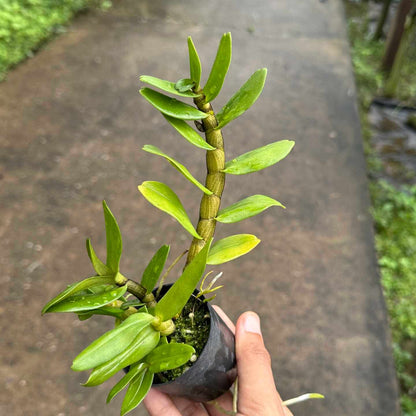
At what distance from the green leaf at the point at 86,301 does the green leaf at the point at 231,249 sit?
180 mm

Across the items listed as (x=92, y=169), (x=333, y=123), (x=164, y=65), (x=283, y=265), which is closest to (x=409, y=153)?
(x=333, y=123)

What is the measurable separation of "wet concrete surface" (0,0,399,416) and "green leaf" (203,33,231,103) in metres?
1.05

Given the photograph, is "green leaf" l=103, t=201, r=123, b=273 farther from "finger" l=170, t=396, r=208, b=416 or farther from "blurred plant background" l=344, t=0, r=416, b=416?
"blurred plant background" l=344, t=0, r=416, b=416

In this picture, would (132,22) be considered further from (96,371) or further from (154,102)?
(96,371)

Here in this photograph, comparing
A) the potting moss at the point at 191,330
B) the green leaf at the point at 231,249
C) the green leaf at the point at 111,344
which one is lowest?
the potting moss at the point at 191,330

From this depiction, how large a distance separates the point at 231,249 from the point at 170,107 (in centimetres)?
28

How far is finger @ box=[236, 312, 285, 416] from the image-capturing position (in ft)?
2.55

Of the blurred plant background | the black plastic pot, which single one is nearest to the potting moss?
the black plastic pot

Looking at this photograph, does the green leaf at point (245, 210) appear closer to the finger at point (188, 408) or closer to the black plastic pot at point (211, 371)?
the black plastic pot at point (211, 371)

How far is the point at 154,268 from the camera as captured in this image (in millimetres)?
736

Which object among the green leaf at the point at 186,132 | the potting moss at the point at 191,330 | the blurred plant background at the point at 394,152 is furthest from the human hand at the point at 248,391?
the blurred plant background at the point at 394,152

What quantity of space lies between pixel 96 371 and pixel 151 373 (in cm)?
12

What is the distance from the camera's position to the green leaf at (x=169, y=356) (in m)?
0.62

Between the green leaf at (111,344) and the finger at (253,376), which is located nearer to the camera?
the green leaf at (111,344)
